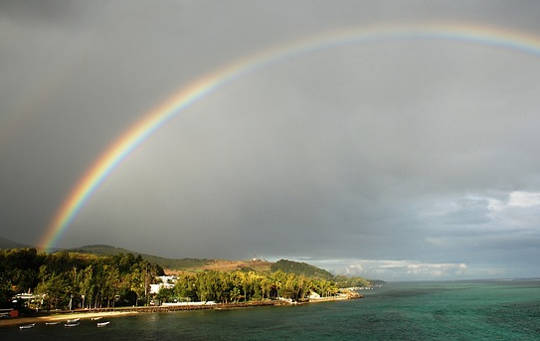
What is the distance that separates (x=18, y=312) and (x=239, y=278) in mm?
72151

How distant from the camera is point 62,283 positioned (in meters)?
97.1

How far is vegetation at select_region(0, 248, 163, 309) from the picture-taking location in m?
94.9

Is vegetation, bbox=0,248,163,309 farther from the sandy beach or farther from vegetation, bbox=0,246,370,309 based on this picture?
the sandy beach

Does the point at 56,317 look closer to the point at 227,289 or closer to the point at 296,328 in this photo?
the point at 296,328

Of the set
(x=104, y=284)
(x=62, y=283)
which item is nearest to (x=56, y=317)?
(x=62, y=283)

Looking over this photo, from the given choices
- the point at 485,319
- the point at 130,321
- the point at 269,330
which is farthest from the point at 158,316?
the point at 485,319

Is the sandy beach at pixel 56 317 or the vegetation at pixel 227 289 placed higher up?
→ the vegetation at pixel 227 289

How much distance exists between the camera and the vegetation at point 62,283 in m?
94.9

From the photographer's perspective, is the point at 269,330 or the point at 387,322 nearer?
the point at 269,330

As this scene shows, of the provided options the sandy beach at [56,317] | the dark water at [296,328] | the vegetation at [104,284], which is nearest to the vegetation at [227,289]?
the vegetation at [104,284]

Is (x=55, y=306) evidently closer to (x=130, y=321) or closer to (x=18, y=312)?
(x=18, y=312)

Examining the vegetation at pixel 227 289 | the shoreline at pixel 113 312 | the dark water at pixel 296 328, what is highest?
the vegetation at pixel 227 289

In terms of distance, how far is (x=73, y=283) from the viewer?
333 ft

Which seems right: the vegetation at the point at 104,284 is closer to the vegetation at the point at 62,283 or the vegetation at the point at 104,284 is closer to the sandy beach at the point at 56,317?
the vegetation at the point at 62,283
